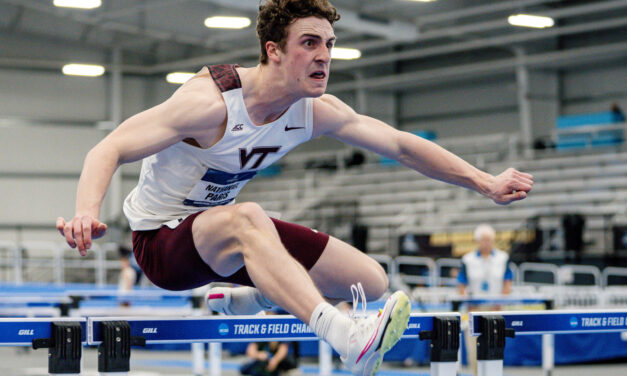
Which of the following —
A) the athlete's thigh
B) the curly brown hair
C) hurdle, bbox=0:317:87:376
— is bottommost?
hurdle, bbox=0:317:87:376

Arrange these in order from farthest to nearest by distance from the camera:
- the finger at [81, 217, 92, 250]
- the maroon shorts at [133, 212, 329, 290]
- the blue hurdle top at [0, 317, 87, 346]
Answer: the maroon shorts at [133, 212, 329, 290] → the blue hurdle top at [0, 317, 87, 346] → the finger at [81, 217, 92, 250]

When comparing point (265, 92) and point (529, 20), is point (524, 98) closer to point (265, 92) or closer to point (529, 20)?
point (529, 20)

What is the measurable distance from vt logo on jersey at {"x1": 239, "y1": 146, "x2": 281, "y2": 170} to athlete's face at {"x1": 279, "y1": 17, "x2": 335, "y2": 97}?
32 cm

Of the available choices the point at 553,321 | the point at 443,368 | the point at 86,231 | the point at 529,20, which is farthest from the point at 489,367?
the point at 529,20

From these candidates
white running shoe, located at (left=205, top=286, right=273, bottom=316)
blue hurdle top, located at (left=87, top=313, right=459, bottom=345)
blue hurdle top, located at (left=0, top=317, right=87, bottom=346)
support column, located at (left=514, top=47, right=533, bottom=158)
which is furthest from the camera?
support column, located at (left=514, top=47, right=533, bottom=158)

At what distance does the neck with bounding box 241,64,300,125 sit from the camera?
12.3 ft

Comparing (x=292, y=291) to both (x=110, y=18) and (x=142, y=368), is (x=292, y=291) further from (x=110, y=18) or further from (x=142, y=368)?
(x=110, y=18)

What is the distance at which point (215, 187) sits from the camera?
158 inches

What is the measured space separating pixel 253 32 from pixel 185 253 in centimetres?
2048

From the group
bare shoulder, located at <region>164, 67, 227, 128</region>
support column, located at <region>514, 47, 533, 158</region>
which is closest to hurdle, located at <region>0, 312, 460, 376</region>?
bare shoulder, located at <region>164, 67, 227, 128</region>

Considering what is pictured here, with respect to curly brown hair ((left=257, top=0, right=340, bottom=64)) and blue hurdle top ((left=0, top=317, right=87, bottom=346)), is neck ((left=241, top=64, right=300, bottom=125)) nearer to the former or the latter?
curly brown hair ((left=257, top=0, right=340, bottom=64))

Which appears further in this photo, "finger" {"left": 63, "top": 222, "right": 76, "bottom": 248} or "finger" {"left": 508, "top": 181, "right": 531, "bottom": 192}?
"finger" {"left": 508, "top": 181, "right": 531, "bottom": 192}

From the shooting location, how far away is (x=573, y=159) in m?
21.7

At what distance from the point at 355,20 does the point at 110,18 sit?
599cm
